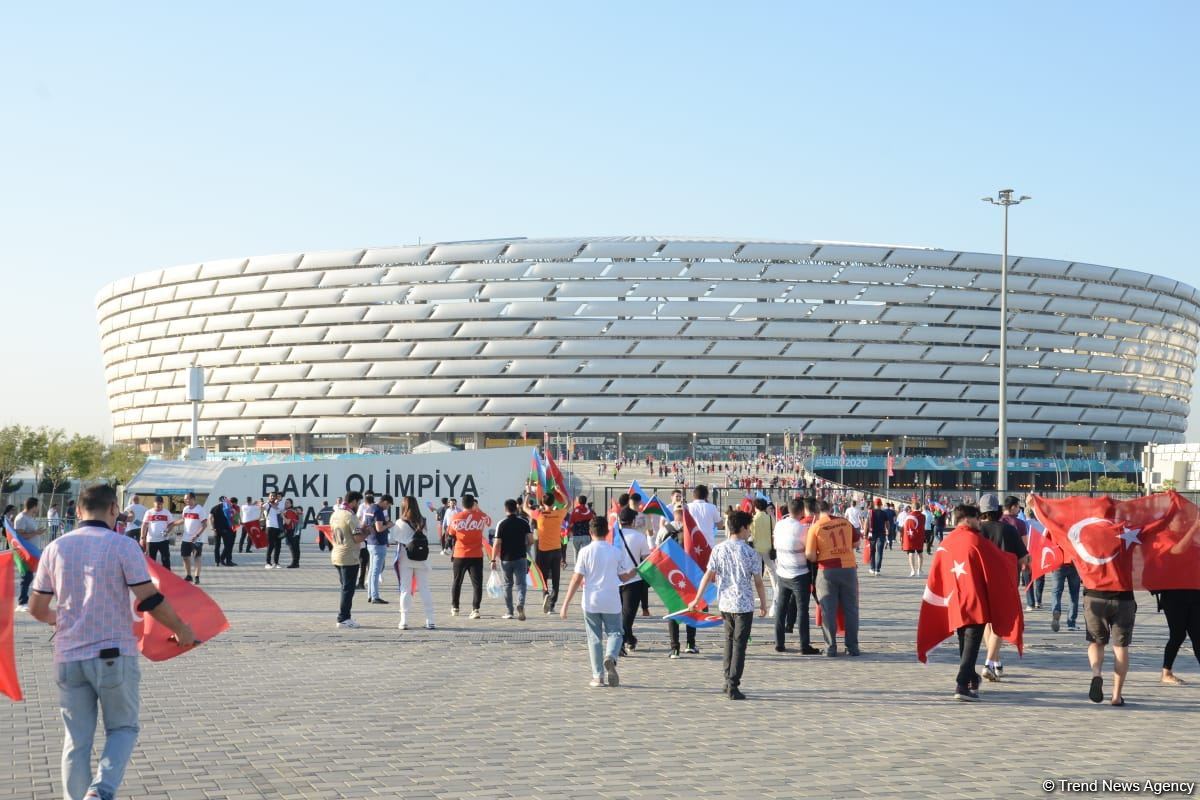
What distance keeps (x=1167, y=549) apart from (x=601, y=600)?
419 cm

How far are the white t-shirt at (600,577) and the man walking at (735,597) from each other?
33.2 inches

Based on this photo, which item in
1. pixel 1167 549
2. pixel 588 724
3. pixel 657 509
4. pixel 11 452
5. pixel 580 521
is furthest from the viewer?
pixel 11 452

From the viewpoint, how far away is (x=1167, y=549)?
9.10 metres

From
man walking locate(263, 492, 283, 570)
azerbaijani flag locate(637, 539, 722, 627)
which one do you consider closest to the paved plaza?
azerbaijani flag locate(637, 539, 722, 627)

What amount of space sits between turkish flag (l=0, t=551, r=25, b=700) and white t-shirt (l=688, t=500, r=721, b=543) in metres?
6.93

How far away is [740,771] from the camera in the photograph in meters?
6.31

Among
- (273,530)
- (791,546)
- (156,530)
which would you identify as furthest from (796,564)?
(273,530)

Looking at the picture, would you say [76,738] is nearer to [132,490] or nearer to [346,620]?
[346,620]

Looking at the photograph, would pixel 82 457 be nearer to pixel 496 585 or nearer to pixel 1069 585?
pixel 496 585

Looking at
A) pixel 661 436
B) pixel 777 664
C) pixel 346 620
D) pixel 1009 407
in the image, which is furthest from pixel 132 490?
pixel 1009 407

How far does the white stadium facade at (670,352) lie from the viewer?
97312mm

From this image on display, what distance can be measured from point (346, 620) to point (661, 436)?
3406 inches

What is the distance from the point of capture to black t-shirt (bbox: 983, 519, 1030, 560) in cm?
1170

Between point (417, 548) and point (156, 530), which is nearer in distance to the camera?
point (417, 548)
